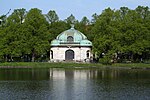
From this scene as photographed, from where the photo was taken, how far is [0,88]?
32781 millimetres

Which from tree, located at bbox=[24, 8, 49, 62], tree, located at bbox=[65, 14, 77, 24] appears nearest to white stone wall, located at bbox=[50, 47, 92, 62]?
tree, located at bbox=[24, 8, 49, 62]

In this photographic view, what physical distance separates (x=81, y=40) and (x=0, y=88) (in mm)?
52360

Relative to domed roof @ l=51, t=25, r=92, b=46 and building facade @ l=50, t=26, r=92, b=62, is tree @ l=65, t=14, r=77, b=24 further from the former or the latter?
building facade @ l=50, t=26, r=92, b=62

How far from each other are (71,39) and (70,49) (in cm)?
273

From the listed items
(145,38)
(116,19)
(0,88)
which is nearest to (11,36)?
(116,19)

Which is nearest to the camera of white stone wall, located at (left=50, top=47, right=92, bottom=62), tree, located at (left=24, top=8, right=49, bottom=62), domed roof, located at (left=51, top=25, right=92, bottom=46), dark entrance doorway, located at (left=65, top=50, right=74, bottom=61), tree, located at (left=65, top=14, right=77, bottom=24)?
tree, located at (left=24, top=8, right=49, bottom=62)

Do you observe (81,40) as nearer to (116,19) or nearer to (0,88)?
(116,19)

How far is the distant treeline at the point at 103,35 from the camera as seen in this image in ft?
234

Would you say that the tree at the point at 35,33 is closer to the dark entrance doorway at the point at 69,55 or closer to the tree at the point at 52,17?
the dark entrance doorway at the point at 69,55

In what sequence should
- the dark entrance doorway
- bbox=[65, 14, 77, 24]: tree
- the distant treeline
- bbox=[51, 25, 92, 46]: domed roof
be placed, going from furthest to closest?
1. bbox=[65, 14, 77, 24]: tree
2. the dark entrance doorway
3. bbox=[51, 25, 92, 46]: domed roof
4. the distant treeline

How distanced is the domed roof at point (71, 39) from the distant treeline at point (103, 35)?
417 centimetres

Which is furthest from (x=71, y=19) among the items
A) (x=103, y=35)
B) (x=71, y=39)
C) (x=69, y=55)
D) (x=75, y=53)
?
(x=103, y=35)

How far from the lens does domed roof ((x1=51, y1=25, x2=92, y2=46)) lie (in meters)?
83.6

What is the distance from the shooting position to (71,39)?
85.7m
